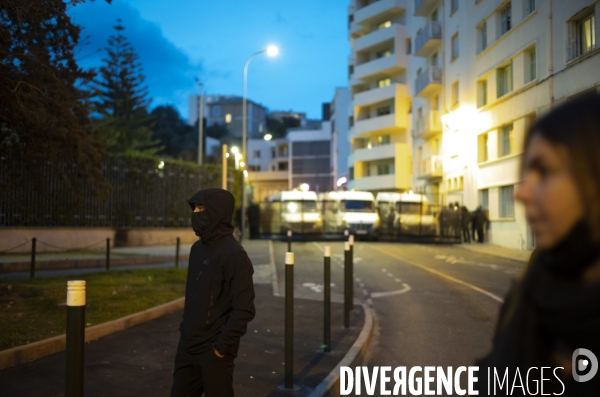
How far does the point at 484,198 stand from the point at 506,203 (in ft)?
11.4

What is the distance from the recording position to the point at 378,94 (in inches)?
2291

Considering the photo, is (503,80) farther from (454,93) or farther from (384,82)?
(384,82)

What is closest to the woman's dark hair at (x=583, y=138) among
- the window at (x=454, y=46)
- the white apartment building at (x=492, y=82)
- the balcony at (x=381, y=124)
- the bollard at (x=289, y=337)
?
the bollard at (x=289, y=337)

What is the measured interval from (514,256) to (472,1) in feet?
55.2

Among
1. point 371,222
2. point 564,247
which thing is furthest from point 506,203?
point 564,247

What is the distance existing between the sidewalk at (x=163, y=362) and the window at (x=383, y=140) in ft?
165

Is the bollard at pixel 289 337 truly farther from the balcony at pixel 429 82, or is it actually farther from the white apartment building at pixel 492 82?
the balcony at pixel 429 82

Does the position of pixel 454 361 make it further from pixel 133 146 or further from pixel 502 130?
pixel 133 146

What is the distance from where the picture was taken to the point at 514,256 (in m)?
24.0

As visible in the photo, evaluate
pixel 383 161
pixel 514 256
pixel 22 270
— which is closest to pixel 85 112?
pixel 22 270

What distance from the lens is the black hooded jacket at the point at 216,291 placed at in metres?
4.01

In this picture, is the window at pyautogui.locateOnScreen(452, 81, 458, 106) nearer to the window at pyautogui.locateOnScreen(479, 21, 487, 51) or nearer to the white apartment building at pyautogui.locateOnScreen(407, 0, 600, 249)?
the white apartment building at pyautogui.locateOnScreen(407, 0, 600, 249)

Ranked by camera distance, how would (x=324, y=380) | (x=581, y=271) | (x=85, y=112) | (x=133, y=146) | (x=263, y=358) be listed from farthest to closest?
(x=133, y=146)
(x=85, y=112)
(x=263, y=358)
(x=324, y=380)
(x=581, y=271)

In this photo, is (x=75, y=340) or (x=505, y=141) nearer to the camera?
(x=75, y=340)
